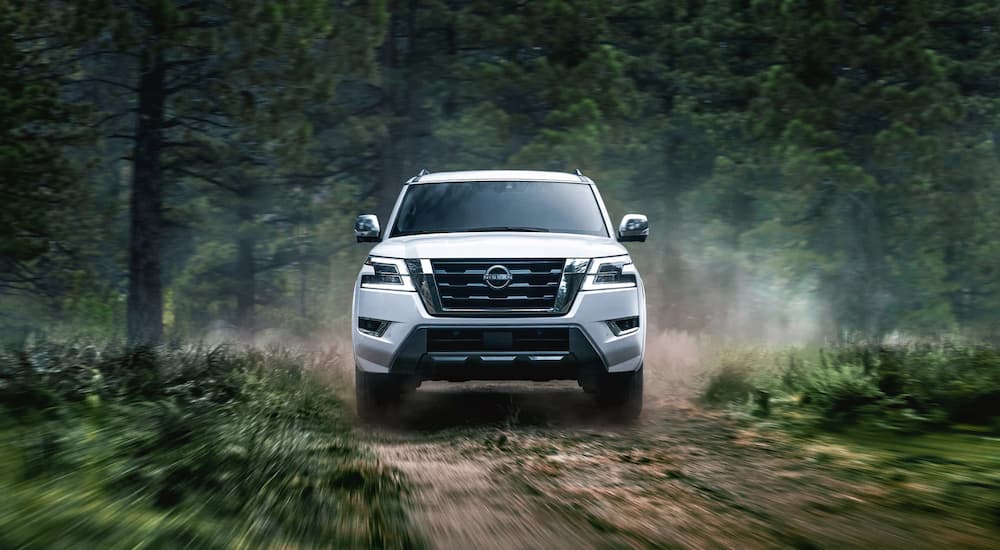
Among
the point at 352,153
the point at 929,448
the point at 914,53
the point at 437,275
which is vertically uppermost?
the point at 914,53

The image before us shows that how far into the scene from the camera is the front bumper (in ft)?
26.5

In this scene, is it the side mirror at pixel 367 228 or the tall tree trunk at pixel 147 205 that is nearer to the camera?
the side mirror at pixel 367 228

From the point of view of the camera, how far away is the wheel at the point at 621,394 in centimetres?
847

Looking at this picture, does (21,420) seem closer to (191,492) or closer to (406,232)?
(191,492)

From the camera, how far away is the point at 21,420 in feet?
22.0

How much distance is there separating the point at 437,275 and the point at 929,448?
3.67 meters

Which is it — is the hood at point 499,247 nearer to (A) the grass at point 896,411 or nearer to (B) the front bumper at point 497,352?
(B) the front bumper at point 497,352

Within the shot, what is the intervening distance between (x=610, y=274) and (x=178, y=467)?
4.10 meters

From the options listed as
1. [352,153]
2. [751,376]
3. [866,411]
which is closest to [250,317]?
[352,153]

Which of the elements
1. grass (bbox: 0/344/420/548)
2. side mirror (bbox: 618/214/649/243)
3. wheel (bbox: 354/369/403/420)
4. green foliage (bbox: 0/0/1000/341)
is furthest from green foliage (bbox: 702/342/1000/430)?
green foliage (bbox: 0/0/1000/341)

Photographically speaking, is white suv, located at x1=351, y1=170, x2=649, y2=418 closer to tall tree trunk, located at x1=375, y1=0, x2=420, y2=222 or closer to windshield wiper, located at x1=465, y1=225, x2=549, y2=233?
windshield wiper, located at x1=465, y1=225, x2=549, y2=233

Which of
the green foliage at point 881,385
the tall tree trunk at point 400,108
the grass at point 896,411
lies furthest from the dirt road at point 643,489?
the tall tree trunk at point 400,108

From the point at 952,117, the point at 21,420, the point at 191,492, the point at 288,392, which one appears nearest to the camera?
the point at 191,492

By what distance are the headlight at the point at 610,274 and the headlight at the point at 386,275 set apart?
4.53ft
